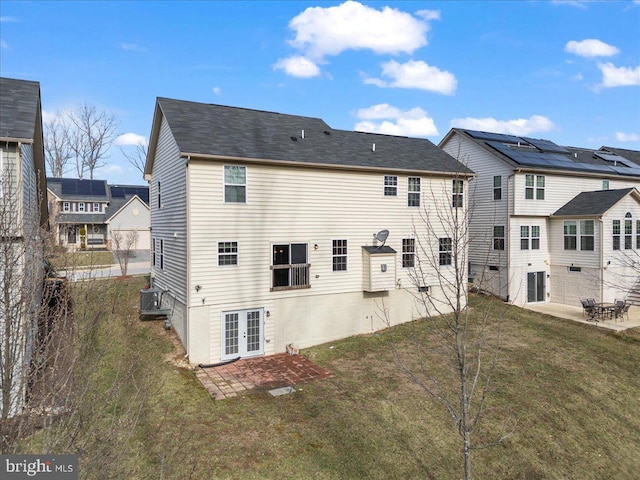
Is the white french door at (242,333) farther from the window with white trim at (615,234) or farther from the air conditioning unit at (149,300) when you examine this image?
the window with white trim at (615,234)

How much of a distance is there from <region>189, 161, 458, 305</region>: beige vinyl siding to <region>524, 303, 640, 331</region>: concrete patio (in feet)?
26.9

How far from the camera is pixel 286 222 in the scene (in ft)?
49.0

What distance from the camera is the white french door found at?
13.8 m

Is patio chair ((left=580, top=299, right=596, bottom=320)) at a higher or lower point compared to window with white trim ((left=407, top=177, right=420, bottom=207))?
lower

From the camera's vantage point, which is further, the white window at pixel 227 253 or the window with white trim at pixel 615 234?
the window with white trim at pixel 615 234

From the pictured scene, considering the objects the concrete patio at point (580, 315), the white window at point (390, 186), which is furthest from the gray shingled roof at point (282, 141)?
the concrete patio at point (580, 315)

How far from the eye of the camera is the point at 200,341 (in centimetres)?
1327

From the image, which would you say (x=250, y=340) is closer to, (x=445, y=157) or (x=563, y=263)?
(x=445, y=157)

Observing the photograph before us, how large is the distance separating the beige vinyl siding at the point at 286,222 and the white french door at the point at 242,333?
531 millimetres

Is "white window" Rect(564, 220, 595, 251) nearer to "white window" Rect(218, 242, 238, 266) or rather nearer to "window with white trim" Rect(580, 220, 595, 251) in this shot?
"window with white trim" Rect(580, 220, 595, 251)

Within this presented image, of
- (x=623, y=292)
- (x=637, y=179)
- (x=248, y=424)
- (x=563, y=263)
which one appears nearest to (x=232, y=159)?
(x=248, y=424)

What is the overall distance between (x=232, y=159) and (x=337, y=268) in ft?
19.3

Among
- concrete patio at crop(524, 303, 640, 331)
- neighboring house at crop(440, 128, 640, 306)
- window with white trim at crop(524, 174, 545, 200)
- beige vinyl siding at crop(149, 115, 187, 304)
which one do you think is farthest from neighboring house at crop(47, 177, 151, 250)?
concrete patio at crop(524, 303, 640, 331)

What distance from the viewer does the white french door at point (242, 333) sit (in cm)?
1380
